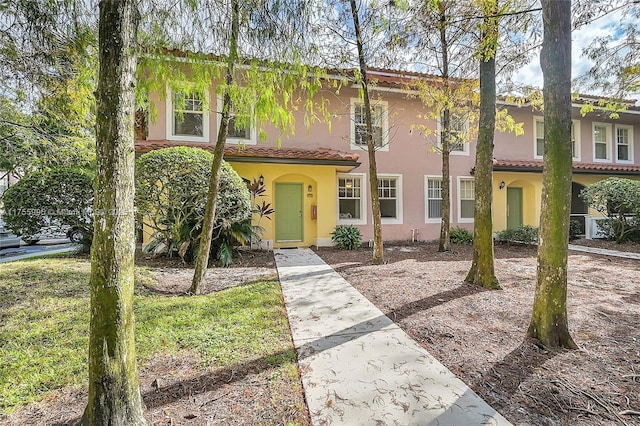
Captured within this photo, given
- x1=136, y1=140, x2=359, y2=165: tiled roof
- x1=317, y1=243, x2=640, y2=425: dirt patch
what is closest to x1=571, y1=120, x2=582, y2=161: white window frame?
x1=317, y1=243, x2=640, y2=425: dirt patch

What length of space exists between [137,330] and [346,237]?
7256mm

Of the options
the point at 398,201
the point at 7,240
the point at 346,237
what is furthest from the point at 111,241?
the point at 7,240

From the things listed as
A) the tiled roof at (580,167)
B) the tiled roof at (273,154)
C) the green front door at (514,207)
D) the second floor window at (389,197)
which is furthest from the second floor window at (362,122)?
the green front door at (514,207)

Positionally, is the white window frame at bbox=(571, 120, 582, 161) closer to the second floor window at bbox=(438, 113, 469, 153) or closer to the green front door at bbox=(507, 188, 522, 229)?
the green front door at bbox=(507, 188, 522, 229)

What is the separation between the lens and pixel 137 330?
133 inches

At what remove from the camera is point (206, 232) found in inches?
193

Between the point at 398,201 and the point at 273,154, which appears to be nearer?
the point at 273,154

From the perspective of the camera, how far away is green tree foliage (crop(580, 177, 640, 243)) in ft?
33.0

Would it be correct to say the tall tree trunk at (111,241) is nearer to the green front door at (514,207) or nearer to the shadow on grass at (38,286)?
the shadow on grass at (38,286)

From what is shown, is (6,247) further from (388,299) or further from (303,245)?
(388,299)

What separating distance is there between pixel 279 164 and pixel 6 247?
10.8 meters

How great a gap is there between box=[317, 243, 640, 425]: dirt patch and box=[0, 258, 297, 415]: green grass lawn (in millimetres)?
1685

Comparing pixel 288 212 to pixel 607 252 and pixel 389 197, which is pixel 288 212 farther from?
pixel 607 252

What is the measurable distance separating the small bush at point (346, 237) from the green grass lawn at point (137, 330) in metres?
4.99
